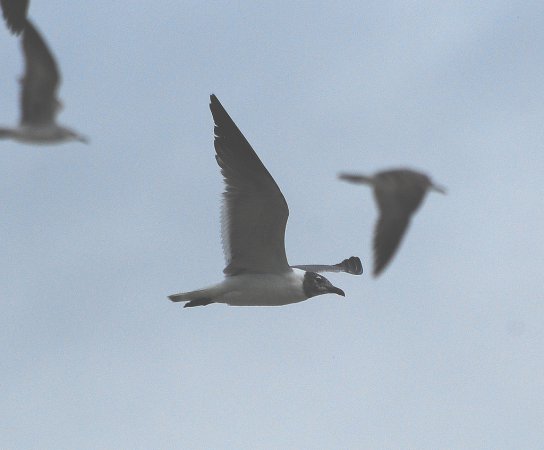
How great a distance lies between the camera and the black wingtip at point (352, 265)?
70.1ft

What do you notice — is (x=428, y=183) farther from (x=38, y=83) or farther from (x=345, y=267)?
(x=345, y=267)

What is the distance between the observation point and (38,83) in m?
11.2

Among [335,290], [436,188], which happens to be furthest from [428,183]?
[335,290]

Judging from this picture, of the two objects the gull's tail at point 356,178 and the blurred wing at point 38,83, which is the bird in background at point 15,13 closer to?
the blurred wing at point 38,83

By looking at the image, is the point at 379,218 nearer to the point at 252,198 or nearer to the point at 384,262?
the point at 384,262

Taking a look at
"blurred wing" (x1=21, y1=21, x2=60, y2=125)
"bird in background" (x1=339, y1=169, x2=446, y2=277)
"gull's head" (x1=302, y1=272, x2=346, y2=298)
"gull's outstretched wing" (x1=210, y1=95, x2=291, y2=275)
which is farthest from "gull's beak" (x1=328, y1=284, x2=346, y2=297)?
"blurred wing" (x1=21, y1=21, x2=60, y2=125)

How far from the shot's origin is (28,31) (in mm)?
11695

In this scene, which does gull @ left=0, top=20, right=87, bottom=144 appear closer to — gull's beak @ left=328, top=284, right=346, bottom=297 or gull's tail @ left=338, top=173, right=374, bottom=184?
gull's tail @ left=338, top=173, right=374, bottom=184


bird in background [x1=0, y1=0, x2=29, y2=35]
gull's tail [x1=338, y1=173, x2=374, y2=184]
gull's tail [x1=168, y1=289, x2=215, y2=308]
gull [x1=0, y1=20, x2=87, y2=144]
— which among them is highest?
bird in background [x1=0, y1=0, x2=29, y2=35]

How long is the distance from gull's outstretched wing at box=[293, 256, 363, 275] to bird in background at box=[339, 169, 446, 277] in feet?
29.3

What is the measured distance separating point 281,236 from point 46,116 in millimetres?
6730

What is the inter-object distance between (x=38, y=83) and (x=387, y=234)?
144 inches

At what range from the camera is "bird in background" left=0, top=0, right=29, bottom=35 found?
1205 cm

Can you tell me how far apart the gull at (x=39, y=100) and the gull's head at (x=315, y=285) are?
23.5 ft
